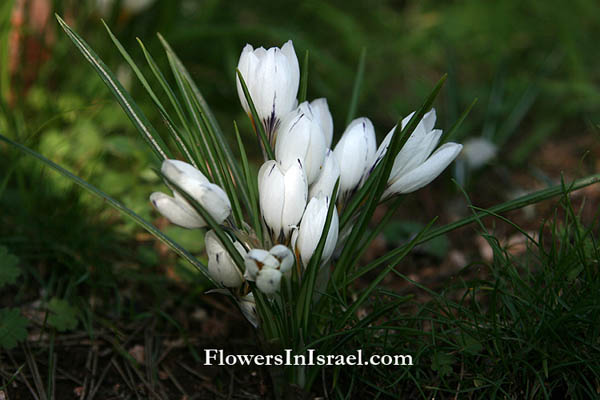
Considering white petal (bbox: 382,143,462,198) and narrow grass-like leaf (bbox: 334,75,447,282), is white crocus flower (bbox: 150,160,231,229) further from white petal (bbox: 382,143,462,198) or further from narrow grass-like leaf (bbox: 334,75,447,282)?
white petal (bbox: 382,143,462,198)

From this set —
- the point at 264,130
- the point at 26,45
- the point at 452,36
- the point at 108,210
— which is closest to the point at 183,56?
the point at 26,45

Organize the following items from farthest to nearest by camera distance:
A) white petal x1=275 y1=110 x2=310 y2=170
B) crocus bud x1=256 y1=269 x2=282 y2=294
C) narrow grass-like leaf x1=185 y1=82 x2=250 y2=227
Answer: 1. narrow grass-like leaf x1=185 y1=82 x2=250 y2=227
2. white petal x1=275 y1=110 x2=310 y2=170
3. crocus bud x1=256 y1=269 x2=282 y2=294

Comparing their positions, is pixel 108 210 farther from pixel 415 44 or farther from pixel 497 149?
pixel 415 44

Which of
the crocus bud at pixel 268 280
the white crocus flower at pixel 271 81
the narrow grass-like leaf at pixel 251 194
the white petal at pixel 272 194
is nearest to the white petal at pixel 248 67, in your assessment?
the white crocus flower at pixel 271 81

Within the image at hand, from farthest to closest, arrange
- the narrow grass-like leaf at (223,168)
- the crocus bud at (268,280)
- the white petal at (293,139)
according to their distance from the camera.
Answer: the narrow grass-like leaf at (223,168) → the white petal at (293,139) → the crocus bud at (268,280)

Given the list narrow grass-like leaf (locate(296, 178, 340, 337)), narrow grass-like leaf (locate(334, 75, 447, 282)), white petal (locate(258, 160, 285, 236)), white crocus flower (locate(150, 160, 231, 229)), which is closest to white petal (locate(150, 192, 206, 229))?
white crocus flower (locate(150, 160, 231, 229))

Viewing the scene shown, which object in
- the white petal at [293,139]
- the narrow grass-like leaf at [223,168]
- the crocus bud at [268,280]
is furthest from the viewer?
the narrow grass-like leaf at [223,168]

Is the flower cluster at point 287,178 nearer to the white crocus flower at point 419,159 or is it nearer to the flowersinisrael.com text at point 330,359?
the white crocus flower at point 419,159

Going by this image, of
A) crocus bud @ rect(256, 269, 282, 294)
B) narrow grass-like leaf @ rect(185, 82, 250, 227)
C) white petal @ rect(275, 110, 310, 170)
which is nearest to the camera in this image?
crocus bud @ rect(256, 269, 282, 294)
